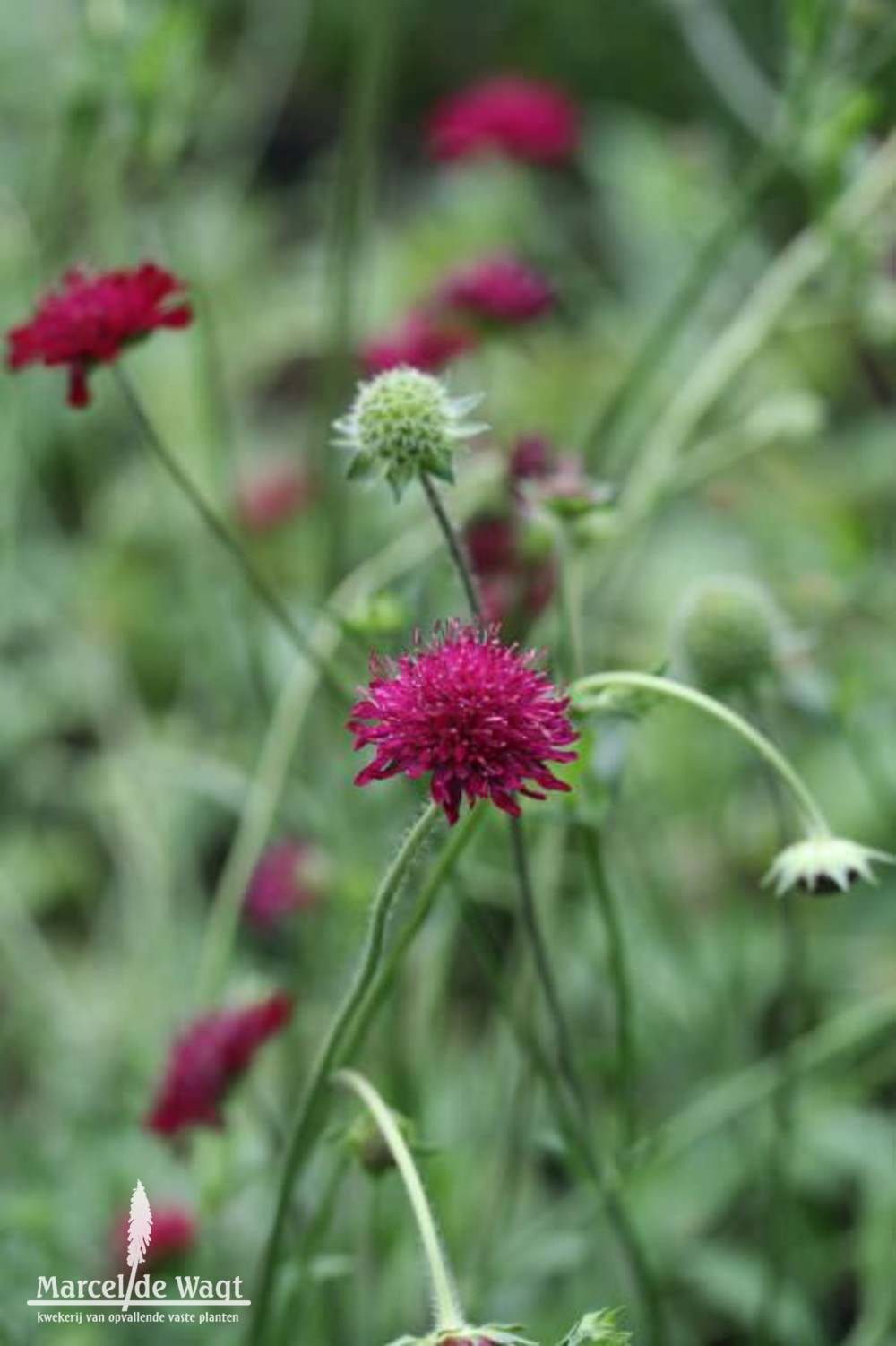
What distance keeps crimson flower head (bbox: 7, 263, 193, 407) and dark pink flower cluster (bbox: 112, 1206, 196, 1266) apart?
497 millimetres

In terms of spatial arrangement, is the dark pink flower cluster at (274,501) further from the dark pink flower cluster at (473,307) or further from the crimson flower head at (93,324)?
the crimson flower head at (93,324)

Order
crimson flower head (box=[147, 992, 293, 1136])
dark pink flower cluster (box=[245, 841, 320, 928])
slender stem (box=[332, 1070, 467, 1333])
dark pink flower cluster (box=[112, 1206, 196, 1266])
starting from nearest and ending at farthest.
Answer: slender stem (box=[332, 1070, 467, 1333]) → crimson flower head (box=[147, 992, 293, 1136]) → dark pink flower cluster (box=[112, 1206, 196, 1266]) → dark pink flower cluster (box=[245, 841, 320, 928])

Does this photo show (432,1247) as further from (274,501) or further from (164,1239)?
(274,501)

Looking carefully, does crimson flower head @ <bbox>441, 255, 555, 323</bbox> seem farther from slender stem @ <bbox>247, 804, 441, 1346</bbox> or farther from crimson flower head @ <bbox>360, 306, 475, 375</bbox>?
slender stem @ <bbox>247, 804, 441, 1346</bbox>

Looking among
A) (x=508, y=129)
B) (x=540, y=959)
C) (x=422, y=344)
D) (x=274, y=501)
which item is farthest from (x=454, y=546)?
(x=274, y=501)

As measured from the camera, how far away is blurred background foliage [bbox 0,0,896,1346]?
1026 millimetres

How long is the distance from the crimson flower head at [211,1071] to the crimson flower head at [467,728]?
12.7 inches

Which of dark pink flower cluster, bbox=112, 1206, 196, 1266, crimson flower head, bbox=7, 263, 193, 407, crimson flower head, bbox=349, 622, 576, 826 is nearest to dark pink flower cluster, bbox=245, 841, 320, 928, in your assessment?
dark pink flower cluster, bbox=112, 1206, 196, 1266

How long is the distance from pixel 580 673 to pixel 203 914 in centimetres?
93

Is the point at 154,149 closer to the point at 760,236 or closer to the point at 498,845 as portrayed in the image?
the point at 498,845

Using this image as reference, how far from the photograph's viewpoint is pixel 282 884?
1.18 meters

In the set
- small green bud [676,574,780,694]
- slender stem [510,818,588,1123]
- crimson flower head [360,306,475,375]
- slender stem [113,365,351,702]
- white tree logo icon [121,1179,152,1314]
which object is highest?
crimson flower head [360,306,475,375]

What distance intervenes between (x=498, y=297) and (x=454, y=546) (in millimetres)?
554

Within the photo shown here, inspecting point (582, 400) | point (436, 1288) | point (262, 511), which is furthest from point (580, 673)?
point (582, 400)
